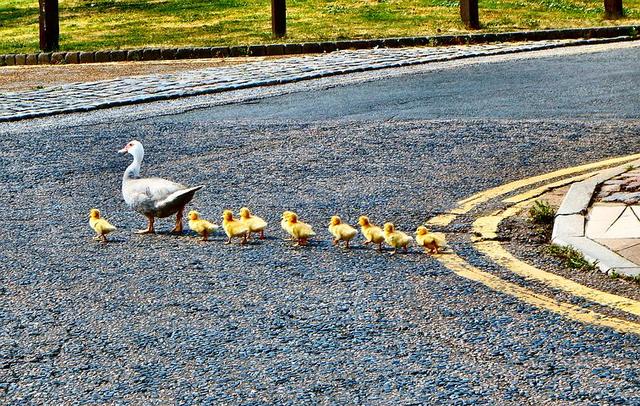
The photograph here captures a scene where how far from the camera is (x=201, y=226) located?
21.9ft

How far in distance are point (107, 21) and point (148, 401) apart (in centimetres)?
2101

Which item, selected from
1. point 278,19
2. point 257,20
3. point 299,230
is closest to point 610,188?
point 299,230

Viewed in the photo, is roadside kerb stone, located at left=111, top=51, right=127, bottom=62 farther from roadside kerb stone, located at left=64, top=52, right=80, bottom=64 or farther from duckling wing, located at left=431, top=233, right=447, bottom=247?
duckling wing, located at left=431, top=233, right=447, bottom=247

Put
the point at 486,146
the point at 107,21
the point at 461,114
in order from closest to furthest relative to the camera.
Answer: the point at 486,146, the point at 461,114, the point at 107,21

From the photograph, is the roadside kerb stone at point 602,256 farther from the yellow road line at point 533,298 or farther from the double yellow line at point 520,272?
the yellow road line at point 533,298

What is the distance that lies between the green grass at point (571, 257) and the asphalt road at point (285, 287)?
1.65ft

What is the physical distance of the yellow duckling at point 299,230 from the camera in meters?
6.42

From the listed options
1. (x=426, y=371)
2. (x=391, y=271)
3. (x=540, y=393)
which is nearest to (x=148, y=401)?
(x=426, y=371)

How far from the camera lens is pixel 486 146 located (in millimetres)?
9531

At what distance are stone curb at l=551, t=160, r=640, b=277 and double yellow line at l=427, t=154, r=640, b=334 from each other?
0.83ft

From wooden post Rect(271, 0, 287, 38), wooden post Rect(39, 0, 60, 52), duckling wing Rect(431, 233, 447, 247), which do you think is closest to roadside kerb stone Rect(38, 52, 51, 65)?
wooden post Rect(39, 0, 60, 52)

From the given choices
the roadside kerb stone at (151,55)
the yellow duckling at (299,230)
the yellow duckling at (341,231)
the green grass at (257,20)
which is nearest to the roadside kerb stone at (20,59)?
the green grass at (257,20)

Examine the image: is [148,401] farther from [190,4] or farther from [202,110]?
[190,4]

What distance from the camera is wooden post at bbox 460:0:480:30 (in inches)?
803
